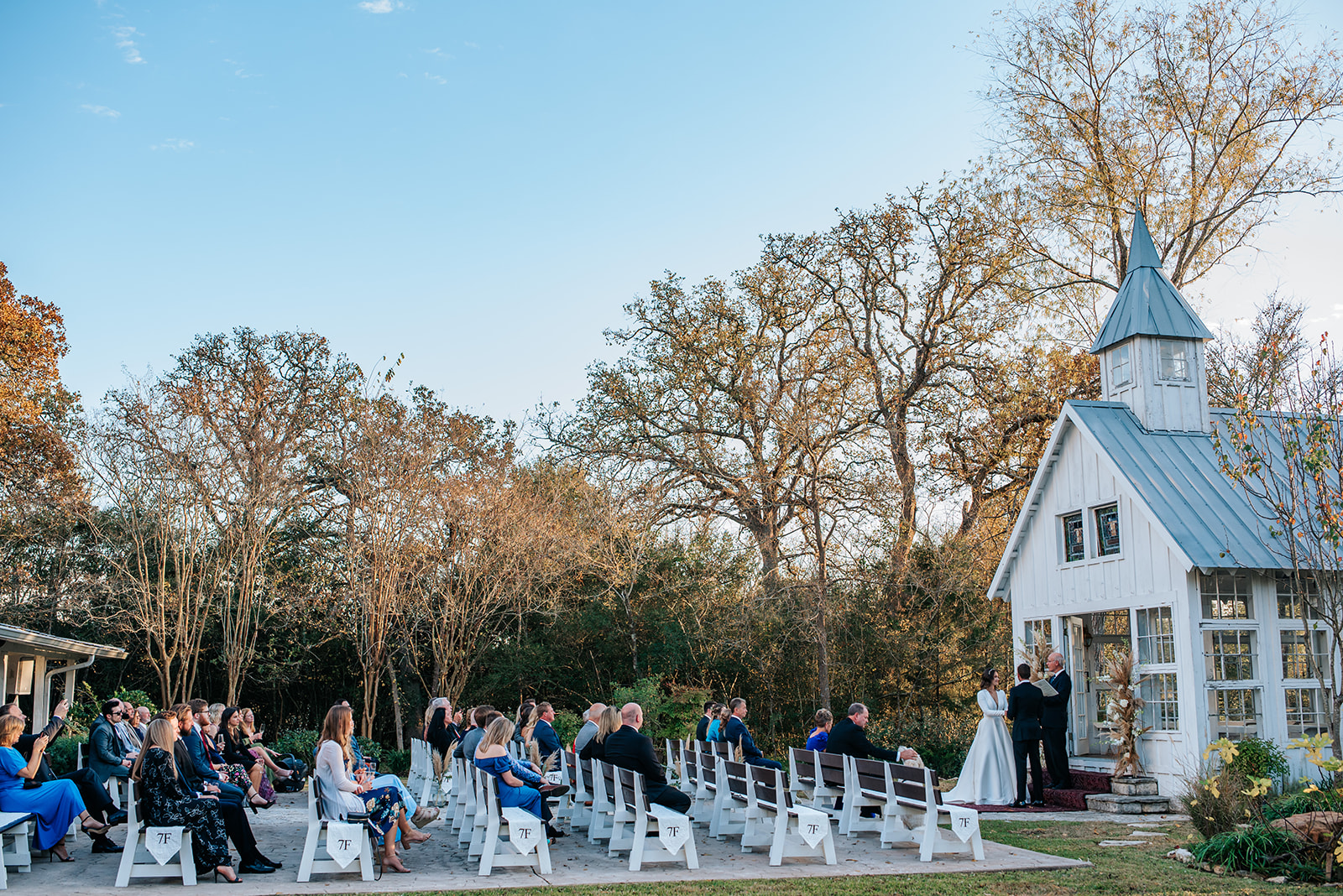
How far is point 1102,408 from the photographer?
A: 15.7 m

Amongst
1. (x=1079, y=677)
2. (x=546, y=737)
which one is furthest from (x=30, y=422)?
(x=1079, y=677)

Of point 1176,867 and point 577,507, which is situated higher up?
point 577,507

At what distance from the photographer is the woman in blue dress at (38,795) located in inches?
348

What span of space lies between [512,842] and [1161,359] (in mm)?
12087

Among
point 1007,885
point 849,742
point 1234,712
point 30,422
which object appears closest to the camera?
point 1007,885

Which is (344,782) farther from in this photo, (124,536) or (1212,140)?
(1212,140)

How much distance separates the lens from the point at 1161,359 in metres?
15.8

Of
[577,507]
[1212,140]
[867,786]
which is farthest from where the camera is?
[1212,140]

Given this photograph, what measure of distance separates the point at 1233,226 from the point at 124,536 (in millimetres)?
25031

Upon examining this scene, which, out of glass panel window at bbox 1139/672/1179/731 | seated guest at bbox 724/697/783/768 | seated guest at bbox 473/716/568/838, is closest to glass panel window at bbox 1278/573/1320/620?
glass panel window at bbox 1139/672/1179/731

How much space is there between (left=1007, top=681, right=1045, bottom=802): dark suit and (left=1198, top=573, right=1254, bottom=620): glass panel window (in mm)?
2323

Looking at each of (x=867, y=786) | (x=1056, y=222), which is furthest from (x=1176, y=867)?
(x=1056, y=222)

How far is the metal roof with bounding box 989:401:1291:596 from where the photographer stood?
13.0 m

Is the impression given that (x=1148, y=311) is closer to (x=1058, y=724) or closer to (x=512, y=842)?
(x=1058, y=724)
